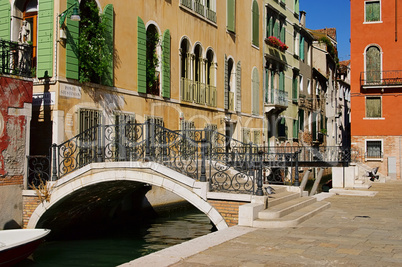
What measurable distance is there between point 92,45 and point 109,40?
31.0 inches

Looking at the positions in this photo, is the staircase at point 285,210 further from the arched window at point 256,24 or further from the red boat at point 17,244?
the arched window at point 256,24

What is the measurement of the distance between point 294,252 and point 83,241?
7274 mm

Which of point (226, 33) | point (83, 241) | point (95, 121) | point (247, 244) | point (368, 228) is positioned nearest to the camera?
point (247, 244)

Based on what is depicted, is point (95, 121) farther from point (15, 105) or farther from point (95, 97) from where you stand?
point (15, 105)

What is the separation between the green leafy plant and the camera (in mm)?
13047

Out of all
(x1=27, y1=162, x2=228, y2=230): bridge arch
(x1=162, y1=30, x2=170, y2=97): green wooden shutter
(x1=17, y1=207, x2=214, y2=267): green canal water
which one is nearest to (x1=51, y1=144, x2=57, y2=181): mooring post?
(x1=27, y1=162, x2=228, y2=230): bridge arch

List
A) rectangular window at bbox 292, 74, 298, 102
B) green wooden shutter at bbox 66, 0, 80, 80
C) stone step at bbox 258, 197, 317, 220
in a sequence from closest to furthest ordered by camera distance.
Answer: stone step at bbox 258, 197, 317, 220
green wooden shutter at bbox 66, 0, 80, 80
rectangular window at bbox 292, 74, 298, 102

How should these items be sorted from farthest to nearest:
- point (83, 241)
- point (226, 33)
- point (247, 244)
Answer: point (226, 33)
point (83, 241)
point (247, 244)

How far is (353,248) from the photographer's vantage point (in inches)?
285

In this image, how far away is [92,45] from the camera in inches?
525

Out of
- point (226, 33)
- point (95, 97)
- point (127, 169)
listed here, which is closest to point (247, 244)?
point (127, 169)

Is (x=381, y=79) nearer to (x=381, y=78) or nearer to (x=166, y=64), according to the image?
(x=381, y=78)

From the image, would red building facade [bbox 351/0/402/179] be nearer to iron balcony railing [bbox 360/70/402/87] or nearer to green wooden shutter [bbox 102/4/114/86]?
iron balcony railing [bbox 360/70/402/87]

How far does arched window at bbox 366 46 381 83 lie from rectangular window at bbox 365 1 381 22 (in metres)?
1.62
